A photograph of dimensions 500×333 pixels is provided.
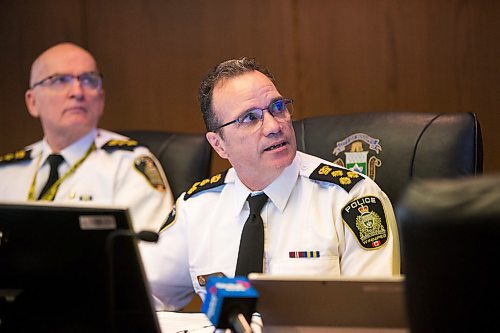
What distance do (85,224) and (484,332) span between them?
2.48 ft

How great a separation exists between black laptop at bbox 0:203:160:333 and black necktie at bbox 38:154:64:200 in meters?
1.71

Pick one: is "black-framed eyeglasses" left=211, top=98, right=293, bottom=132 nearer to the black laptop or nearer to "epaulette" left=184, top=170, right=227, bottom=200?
"epaulette" left=184, top=170, right=227, bottom=200

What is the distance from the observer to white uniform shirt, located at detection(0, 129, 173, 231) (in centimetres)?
308

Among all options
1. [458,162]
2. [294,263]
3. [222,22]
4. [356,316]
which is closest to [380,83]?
[222,22]

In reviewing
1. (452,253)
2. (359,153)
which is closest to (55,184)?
(359,153)

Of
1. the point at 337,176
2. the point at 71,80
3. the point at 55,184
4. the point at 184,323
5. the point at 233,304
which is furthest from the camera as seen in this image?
the point at 71,80

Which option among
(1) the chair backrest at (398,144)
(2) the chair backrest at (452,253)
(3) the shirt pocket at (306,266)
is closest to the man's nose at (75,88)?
(1) the chair backrest at (398,144)

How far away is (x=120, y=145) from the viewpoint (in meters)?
3.21

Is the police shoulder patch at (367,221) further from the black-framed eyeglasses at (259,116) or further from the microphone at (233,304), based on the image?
the microphone at (233,304)

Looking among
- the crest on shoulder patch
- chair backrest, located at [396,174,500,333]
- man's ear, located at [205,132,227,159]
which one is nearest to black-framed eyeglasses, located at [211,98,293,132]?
man's ear, located at [205,132,227,159]

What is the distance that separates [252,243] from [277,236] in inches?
3.2

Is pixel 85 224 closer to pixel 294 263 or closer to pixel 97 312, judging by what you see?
pixel 97 312

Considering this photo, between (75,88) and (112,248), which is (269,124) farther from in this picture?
(75,88)

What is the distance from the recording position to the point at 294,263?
2221 millimetres
